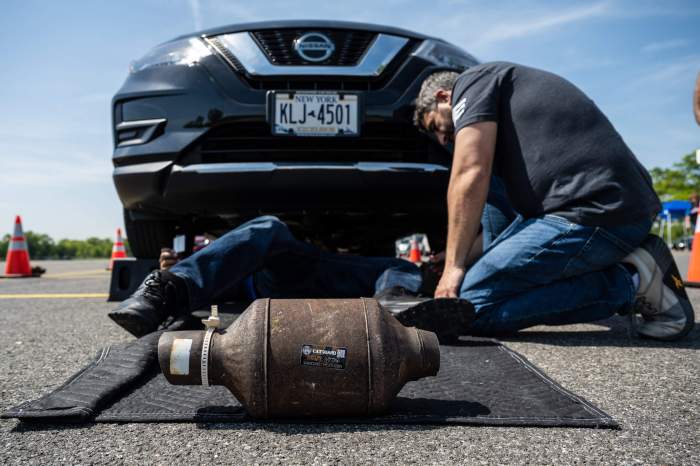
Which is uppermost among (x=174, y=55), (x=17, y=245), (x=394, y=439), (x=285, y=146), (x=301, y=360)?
(x=174, y=55)

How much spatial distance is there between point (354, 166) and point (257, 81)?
612mm

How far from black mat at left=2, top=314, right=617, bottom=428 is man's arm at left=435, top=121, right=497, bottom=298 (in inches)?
22.9

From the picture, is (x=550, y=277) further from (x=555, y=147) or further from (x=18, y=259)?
(x=18, y=259)

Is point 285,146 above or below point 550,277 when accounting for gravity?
above

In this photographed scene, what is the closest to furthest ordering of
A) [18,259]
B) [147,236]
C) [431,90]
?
[431,90] < [147,236] < [18,259]

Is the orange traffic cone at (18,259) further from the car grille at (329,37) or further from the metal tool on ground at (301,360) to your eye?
the metal tool on ground at (301,360)

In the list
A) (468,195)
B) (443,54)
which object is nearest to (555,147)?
(468,195)

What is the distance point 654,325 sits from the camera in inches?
87.7

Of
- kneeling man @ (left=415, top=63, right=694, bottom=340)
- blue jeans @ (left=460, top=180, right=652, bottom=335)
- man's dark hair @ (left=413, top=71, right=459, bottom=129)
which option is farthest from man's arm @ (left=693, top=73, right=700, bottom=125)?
man's dark hair @ (left=413, top=71, right=459, bottom=129)

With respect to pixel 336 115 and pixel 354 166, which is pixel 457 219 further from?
pixel 336 115

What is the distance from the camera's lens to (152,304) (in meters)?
1.91

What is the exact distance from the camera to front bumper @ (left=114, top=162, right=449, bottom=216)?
270cm

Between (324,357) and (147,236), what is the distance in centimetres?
246

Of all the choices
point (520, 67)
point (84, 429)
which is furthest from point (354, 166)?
point (84, 429)
